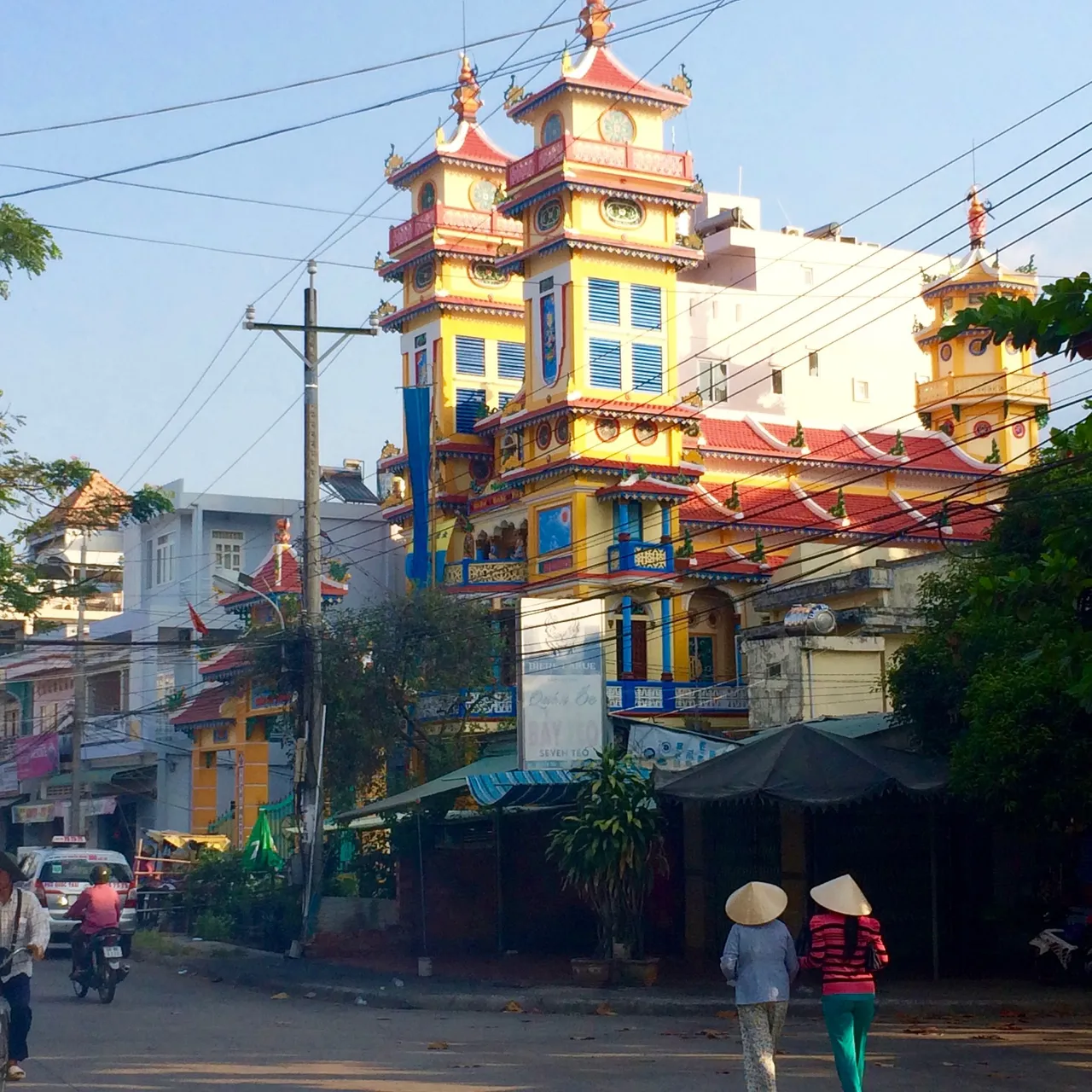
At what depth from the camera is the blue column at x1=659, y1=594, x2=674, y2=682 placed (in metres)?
47.8

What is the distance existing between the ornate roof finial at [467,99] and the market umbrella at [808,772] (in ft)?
125

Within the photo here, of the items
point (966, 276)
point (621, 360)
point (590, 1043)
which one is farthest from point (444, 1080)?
point (966, 276)

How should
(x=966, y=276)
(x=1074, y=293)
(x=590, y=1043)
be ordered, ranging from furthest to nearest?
1. (x=966, y=276)
2. (x=590, y=1043)
3. (x=1074, y=293)

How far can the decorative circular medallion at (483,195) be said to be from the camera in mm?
54406

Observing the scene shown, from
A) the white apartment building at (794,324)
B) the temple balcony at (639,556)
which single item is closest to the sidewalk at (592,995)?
the temple balcony at (639,556)

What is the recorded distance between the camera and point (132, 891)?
99.2 ft

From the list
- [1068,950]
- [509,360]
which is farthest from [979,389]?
[1068,950]

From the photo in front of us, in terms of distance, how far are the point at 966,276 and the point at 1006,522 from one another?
126 feet

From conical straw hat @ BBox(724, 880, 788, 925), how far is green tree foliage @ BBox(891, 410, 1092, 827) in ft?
8.14

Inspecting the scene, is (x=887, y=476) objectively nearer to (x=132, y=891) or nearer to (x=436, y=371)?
(x=436, y=371)

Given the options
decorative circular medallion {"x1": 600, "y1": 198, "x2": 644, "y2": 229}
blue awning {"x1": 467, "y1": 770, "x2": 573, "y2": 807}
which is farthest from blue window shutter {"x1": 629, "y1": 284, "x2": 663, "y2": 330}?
blue awning {"x1": 467, "y1": 770, "x2": 573, "y2": 807}

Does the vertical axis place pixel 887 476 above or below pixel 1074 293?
above

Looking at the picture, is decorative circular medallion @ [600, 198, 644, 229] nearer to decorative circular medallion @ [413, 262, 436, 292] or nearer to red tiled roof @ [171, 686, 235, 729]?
decorative circular medallion @ [413, 262, 436, 292]

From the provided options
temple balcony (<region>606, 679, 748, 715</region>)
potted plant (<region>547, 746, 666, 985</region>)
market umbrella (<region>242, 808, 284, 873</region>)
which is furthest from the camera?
temple balcony (<region>606, 679, 748, 715</region>)
